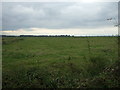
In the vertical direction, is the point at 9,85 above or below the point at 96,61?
below

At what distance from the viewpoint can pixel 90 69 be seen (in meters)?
8.77

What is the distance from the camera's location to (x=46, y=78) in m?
7.82

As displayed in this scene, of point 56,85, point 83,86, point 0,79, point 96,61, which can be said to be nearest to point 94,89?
point 83,86

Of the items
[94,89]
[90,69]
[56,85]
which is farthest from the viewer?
[90,69]

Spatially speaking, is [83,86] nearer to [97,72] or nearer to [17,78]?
[97,72]

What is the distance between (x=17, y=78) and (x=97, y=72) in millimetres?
3353

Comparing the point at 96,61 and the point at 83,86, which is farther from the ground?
the point at 96,61

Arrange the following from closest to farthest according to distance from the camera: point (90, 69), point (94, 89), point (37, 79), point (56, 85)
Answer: point (94, 89), point (56, 85), point (37, 79), point (90, 69)

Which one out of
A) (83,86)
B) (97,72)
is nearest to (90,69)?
(97,72)

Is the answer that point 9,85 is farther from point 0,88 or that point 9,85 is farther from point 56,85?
point 56,85

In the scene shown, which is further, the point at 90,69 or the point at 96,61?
the point at 96,61

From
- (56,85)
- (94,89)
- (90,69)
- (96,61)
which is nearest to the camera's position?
(94,89)

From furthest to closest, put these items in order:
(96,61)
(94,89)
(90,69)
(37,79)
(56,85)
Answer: (96,61) → (90,69) → (37,79) → (56,85) → (94,89)

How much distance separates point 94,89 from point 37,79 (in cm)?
240
